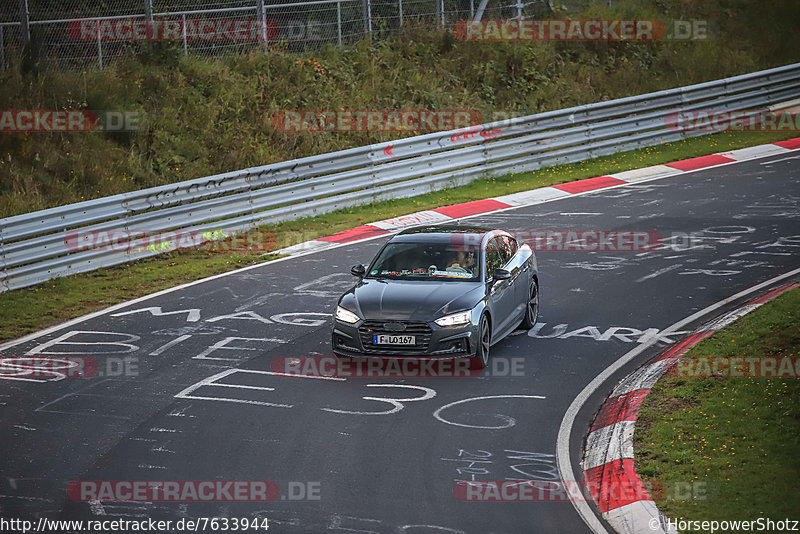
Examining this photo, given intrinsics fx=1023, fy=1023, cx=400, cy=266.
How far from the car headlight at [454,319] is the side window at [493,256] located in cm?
113

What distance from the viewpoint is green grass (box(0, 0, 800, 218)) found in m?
21.3

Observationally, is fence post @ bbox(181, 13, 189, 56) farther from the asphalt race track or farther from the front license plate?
the front license plate

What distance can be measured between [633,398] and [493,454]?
222 cm

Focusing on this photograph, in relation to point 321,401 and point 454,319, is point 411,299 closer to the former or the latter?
point 454,319

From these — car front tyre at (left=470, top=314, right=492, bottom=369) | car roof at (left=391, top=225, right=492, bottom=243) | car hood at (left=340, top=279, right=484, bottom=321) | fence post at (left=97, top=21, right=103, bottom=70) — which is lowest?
car front tyre at (left=470, top=314, right=492, bottom=369)

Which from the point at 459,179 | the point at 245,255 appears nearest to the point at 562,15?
the point at 459,179

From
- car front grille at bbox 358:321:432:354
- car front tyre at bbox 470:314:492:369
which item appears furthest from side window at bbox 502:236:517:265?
car front grille at bbox 358:321:432:354

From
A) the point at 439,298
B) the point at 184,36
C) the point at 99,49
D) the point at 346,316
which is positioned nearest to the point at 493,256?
the point at 439,298

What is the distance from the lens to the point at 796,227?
61.9 feet

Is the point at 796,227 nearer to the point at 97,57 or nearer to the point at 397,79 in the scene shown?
the point at 397,79

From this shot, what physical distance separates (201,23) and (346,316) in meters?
15.9

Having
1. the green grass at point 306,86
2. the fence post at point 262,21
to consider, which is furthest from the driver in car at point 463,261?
the fence post at point 262,21

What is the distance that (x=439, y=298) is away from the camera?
1234 centimetres

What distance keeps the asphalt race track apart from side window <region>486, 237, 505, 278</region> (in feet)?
3.41
